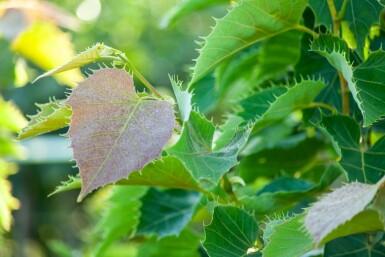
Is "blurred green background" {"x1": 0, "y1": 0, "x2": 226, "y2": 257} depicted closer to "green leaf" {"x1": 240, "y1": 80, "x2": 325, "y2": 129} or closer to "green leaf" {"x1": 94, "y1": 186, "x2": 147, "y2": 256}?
"green leaf" {"x1": 94, "y1": 186, "x2": 147, "y2": 256}

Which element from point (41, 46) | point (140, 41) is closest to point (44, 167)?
point (140, 41)

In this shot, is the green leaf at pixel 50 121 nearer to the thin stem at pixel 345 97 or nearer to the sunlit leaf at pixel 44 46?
the thin stem at pixel 345 97

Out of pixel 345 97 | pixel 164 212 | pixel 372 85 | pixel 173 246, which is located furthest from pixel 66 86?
pixel 372 85

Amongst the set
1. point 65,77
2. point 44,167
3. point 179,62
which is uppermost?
point 65,77

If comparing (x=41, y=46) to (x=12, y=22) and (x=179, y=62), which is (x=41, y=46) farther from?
(x=179, y=62)

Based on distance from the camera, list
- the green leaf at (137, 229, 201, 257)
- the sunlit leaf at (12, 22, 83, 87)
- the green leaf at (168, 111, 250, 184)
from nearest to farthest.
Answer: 1. the green leaf at (168, 111, 250, 184)
2. the green leaf at (137, 229, 201, 257)
3. the sunlit leaf at (12, 22, 83, 87)

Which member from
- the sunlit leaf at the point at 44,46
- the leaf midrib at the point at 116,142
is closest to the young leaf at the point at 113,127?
the leaf midrib at the point at 116,142

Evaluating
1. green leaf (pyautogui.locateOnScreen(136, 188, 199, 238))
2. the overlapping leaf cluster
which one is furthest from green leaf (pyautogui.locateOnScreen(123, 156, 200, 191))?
green leaf (pyautogui.locateOnScreen(136, 188, 199, 238))
